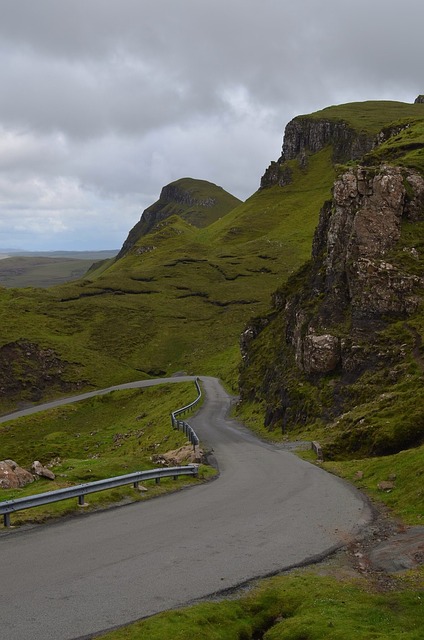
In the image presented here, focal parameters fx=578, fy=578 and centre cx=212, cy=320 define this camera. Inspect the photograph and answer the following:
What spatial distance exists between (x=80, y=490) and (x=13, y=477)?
211 inches

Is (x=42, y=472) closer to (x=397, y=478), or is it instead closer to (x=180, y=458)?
(x=180, y=458)

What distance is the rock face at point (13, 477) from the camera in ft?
75.0

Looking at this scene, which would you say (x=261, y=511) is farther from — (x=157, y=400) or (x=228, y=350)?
(x=228, y=350)

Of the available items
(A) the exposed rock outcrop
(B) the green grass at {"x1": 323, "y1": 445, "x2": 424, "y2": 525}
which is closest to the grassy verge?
(B) the green grass at {"x1": 323, "y1": 445, "x2": 424, "y2": 525}

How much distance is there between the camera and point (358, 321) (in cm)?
4794

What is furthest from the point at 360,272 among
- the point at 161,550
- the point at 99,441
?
the point at 161,550

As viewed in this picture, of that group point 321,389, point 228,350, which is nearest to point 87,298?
point 228,350

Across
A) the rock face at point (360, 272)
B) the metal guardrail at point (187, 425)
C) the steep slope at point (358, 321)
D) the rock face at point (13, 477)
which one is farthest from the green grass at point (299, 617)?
the rock face at point (360, 272)

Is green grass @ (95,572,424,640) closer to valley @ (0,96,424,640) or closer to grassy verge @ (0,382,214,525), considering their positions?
valley @ (0,96,424,640)

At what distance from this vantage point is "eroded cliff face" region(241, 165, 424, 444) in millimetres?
46000

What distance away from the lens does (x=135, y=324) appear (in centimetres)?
13838

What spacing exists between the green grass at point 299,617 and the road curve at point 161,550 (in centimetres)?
72

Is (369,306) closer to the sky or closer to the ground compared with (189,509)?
closer to the sky

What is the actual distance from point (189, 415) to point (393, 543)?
48325mm
